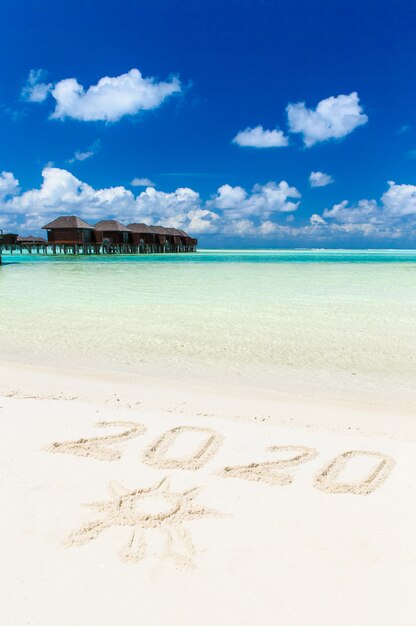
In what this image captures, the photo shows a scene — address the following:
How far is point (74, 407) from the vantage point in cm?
390

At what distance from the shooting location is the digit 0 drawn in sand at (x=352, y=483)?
2.58 metres

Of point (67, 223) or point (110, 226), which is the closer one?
point (67, 223)

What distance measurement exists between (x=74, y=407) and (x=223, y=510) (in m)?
2.00

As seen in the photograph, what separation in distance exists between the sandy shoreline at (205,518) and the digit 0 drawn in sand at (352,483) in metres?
0.01

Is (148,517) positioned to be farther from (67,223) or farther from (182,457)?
(67,223)

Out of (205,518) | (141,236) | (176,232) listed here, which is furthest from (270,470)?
(176,232)

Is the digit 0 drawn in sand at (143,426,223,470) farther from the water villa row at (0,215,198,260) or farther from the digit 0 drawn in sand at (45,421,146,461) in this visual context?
the water villa row at (0,215,198,260)

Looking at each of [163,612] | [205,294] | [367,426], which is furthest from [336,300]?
[163,612]

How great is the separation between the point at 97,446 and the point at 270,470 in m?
1.24

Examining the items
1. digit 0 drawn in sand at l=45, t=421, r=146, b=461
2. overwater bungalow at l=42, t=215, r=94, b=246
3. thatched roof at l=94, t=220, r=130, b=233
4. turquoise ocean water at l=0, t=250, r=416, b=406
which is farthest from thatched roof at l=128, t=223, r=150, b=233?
digit 0 drawn in sand at l=45, t=421, r=146, b=461

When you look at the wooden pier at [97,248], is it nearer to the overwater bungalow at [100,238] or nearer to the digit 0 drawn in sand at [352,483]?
the overwater bungalow at [100,238]

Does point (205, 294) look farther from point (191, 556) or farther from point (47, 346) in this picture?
point (191, 556)

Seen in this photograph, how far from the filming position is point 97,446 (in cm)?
312

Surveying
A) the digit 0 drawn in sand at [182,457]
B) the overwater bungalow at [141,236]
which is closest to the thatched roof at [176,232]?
the overwater bungalow at [141,236]
